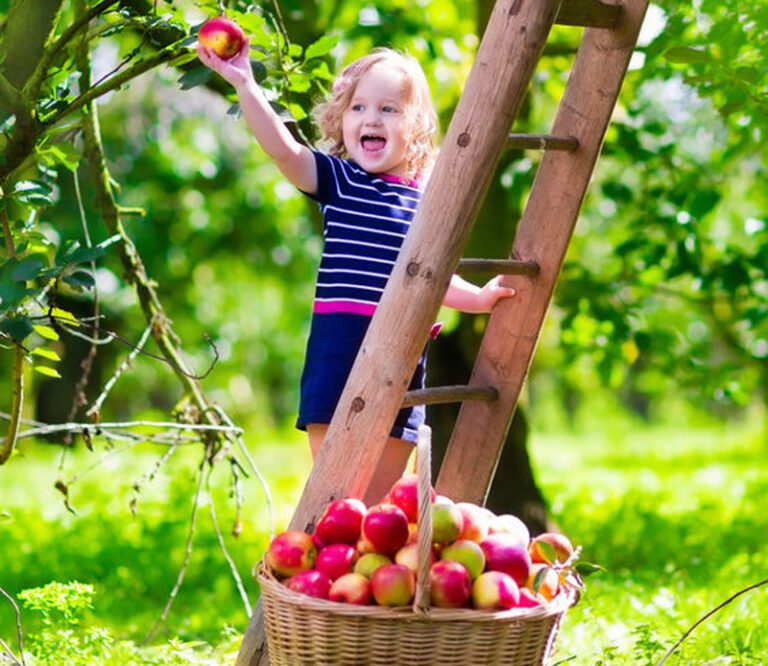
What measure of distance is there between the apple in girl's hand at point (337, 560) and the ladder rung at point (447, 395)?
1.41 feet

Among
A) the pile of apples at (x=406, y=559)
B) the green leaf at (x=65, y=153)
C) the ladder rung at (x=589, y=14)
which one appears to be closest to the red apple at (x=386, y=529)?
the pile of apples at (x=406, y=559)

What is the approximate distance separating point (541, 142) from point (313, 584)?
3.69 ft

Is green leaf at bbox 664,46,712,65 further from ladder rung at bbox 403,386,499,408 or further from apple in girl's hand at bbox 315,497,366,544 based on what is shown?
apple in girl's hand at bbox 315,497,366,544

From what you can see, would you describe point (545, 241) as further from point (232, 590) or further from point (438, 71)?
point (438, 71)

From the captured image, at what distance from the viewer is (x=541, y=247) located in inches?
118

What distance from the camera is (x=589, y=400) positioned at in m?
25.1

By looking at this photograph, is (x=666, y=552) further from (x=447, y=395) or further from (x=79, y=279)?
(x=79, y=279)

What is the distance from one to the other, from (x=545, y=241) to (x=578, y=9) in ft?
1.73

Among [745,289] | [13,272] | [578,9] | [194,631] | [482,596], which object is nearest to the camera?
[482,596]

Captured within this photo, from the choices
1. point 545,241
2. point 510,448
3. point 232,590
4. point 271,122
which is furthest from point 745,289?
point 271,122

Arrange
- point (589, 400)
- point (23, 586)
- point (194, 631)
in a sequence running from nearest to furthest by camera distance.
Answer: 1. point (194, 631)
2. point (23, 586)
3. point (589, 400)

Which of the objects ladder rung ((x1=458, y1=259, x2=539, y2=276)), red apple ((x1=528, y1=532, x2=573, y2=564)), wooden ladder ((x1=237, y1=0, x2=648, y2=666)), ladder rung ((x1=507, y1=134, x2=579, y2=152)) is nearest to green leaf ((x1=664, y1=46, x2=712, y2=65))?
ladder rung ((x1=507, y1=134, x2=579, y2=152))

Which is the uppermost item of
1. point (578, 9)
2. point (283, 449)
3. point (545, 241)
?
point (578, 9)

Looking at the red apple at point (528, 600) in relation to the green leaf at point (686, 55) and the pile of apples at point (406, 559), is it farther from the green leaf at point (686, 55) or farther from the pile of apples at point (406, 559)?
the green leaf at point (686, 55)
